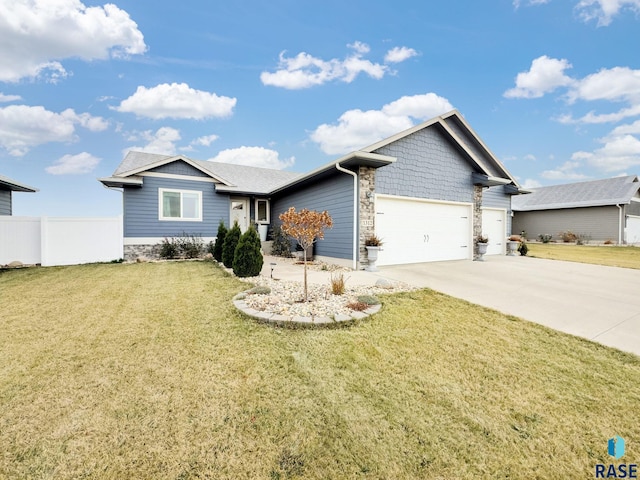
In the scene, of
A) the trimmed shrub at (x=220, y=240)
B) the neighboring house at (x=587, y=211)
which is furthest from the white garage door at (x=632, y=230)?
the trimmed shrub at (x=220, y=240)

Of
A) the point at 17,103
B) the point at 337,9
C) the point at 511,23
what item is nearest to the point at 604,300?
the point at 511,23

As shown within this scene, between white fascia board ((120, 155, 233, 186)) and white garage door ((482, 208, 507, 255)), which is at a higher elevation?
white fascia board ((120, 155, 233, 186))

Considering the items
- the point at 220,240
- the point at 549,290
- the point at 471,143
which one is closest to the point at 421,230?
the point at 549,290

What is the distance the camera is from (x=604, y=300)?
529cm

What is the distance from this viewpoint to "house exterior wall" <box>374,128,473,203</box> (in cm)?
905

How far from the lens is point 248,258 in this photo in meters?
7.16

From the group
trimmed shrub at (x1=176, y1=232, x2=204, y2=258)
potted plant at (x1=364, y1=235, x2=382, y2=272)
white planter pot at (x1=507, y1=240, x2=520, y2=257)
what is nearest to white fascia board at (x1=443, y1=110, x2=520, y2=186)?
white planter pot at (x1=507, y1=240, x2=520, y2=257)

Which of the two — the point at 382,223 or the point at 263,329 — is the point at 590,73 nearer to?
the point at 382,223

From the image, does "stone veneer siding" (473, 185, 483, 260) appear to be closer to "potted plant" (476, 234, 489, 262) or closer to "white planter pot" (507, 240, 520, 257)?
"potted plant" (476, 234, 489, 262)

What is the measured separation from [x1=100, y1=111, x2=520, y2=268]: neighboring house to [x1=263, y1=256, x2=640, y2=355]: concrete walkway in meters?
1.27

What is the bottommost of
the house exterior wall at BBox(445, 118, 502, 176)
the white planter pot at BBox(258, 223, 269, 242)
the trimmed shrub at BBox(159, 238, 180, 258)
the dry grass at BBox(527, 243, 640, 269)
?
the dry grass at BBox(527, 243, 640, 269)

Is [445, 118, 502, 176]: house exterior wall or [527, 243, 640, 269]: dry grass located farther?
[445, 118, 502, 176]: house exterior wall

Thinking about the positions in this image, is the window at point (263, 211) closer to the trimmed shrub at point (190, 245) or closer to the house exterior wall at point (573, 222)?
the trimmed shrub at point (190, 245)

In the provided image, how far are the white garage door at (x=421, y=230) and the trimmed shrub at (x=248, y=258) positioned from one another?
390 centimetres
